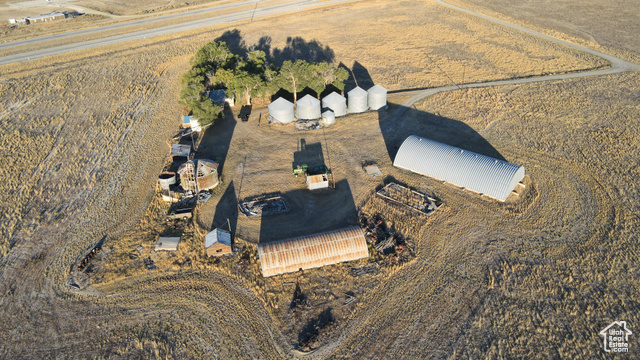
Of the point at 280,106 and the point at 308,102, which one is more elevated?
the point at 308,102

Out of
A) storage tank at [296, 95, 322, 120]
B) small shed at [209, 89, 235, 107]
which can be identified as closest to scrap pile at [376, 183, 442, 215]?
storage tank at [296, 95, 322, 120]

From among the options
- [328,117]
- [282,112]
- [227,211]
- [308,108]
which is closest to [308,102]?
[308,108]

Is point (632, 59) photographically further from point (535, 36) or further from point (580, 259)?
point (580, 259)

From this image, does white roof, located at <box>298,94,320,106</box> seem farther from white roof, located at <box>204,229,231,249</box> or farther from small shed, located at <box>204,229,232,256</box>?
small shed, located at <box>204,229,232,256</box>

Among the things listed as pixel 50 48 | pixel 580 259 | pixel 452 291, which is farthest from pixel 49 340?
pixel 50 48

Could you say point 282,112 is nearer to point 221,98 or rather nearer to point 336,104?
point 336,104

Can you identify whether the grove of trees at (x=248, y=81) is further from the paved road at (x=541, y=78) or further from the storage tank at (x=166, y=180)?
the storage tank at (x=166, y=180)
